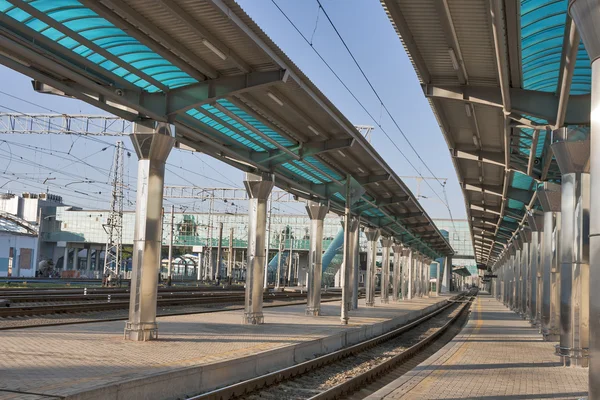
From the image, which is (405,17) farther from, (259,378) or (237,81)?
(259,378)

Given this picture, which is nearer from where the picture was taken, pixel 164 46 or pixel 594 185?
pixel 594 185

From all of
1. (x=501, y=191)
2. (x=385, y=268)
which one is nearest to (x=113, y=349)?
(x=501, y=191)

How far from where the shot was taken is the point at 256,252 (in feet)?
69.5

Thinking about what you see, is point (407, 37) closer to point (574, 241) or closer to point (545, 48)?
point (545, 48)

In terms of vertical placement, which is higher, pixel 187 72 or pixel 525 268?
pixel 187 72

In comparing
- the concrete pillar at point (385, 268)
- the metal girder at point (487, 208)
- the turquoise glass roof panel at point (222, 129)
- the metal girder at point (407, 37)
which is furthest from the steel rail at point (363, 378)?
the concrete pillar at point (385, 268)

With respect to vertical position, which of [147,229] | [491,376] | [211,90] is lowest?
[491,376]

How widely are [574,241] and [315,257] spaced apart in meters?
13.1

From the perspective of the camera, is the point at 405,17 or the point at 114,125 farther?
the point at 114,125

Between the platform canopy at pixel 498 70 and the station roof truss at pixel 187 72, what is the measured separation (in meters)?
2.88

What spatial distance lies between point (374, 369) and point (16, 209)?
82.8m

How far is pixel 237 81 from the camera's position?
14.9 metres

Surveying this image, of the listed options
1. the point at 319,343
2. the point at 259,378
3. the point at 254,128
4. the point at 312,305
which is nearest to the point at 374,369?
the point at 319,343

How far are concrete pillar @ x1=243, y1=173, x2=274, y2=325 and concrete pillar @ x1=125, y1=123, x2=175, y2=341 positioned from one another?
19.3 feet
